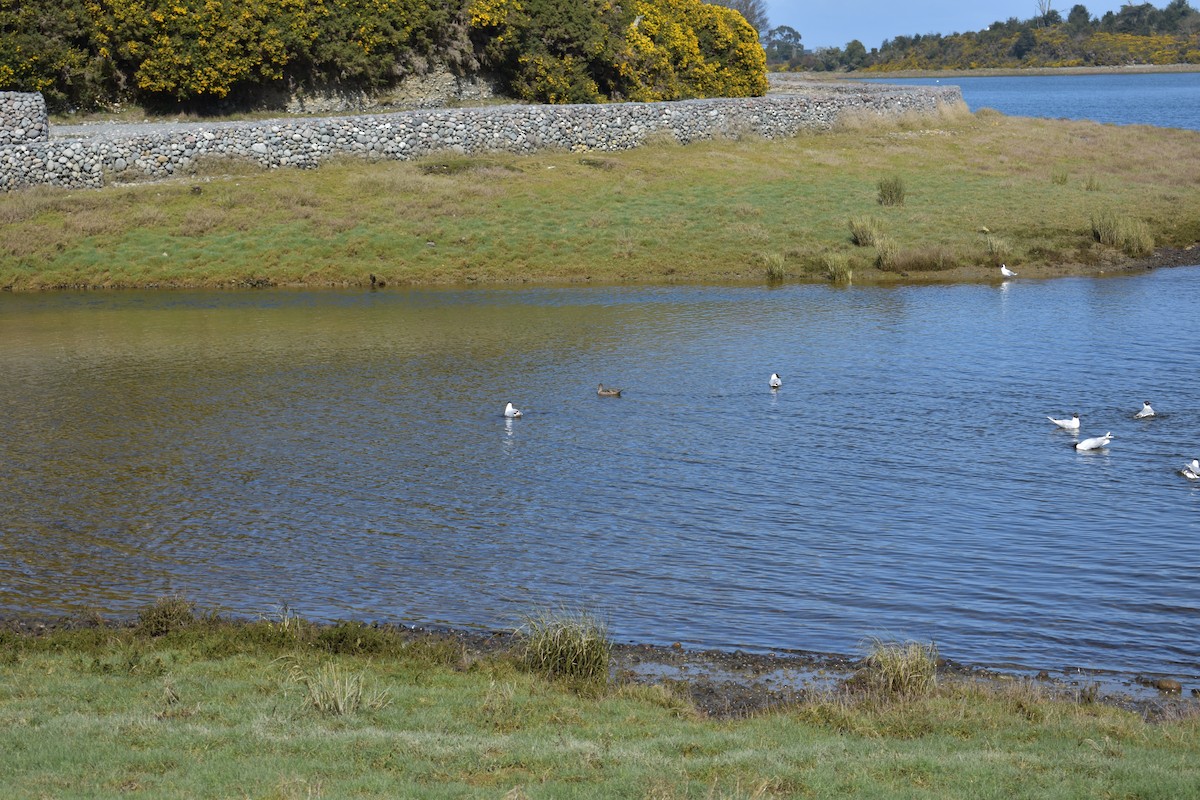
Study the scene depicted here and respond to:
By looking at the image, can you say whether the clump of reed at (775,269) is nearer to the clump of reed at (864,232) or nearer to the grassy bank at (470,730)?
the clump of reed at (864,232)

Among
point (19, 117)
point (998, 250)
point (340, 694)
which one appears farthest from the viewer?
point (19, 117)

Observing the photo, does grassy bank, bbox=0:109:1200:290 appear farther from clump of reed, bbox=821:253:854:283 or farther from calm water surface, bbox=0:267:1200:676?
calm water surface, bbox=0:267:1200:676

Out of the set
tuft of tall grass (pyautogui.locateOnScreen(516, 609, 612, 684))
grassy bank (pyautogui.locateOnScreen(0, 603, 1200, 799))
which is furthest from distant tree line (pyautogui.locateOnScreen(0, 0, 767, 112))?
tuft of tall grass (pyautogui.locateOnScreen(516, 609, 612, 684))

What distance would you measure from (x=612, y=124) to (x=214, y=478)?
31983 millimetres

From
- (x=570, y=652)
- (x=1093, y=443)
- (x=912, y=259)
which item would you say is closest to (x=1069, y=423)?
(x=1093, y=443)

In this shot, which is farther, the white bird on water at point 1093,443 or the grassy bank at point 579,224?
the grassy bank at point 579,224

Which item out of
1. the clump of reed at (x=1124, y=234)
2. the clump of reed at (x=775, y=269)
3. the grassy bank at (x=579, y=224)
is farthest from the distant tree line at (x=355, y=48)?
the clump of reed at (x=1124, y=234)

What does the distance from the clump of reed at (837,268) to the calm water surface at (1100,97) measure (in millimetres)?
46115

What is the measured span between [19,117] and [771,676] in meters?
35.6

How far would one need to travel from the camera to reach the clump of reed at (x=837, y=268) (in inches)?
1330

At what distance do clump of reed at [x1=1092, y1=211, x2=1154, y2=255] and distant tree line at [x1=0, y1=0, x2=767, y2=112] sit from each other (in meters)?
23.3

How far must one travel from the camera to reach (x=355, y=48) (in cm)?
5047

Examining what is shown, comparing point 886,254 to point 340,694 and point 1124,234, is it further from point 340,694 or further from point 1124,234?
point 340,694

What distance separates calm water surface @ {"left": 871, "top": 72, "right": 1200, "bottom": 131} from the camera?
86188 mm
